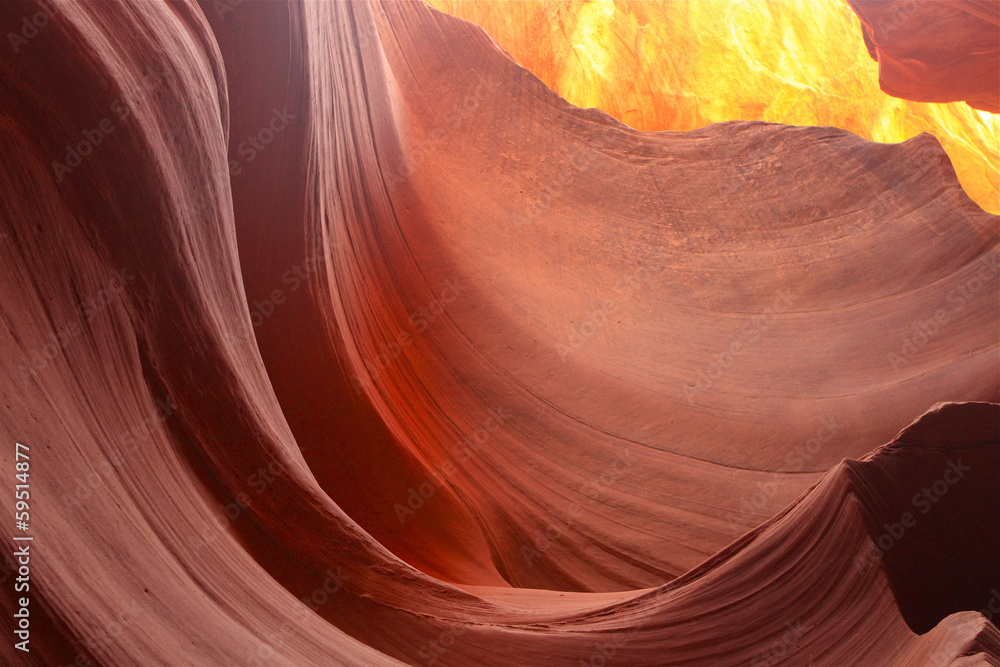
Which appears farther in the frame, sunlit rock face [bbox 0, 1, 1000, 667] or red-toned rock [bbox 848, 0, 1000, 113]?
red-toned rock [bbox 848, 0, 1000, 113]

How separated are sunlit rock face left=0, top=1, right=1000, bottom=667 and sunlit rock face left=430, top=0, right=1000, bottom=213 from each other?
11.1 feet

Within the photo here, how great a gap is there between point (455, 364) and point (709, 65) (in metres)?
6.82

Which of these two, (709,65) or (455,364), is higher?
(455,364)

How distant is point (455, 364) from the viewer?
11.2 ft

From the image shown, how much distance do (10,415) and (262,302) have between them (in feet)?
4.67

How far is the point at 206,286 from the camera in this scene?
170cm

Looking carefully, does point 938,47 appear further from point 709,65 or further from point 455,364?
point 455,364

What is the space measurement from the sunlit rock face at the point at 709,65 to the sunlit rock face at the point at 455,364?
3.39 m

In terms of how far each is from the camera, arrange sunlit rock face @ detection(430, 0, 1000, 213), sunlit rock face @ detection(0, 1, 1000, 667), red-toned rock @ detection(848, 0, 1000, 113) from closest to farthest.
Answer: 1. sunlit rock face @ detection(0, 1, 1000, 667)
2. red-toned rock @ detection(848, 0, 1000, 113)
3. sunlit rock face @ detection(430, 0, 1000, 213)

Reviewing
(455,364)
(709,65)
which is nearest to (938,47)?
(709,65)

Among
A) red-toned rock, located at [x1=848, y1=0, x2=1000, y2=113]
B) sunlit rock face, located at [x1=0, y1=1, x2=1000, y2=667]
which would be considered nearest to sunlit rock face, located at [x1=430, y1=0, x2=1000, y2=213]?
red-toned rock, located at [x1=848, y1=0, x2=1000, y2=113]

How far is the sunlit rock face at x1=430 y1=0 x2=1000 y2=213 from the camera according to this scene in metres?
8.56

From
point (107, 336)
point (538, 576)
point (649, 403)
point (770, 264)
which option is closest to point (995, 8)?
point (770, 264)

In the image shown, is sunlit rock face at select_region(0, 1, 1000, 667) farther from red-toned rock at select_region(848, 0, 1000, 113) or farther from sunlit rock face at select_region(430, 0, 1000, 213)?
sunlit rock face at select_region(430, 0, 1000, 213)
